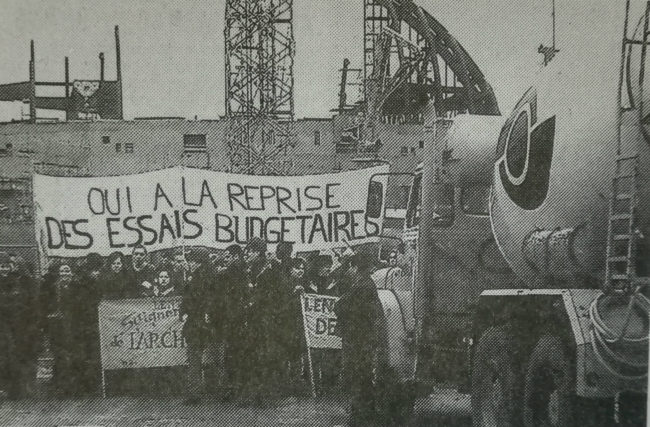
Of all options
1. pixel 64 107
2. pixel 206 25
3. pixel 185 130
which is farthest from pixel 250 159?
pixel 64 107

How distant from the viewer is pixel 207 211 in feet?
22.8

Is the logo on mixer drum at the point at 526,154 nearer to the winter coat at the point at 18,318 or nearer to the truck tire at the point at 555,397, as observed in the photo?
the truck tire at the point at 555,397

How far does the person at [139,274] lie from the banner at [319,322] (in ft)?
4.36

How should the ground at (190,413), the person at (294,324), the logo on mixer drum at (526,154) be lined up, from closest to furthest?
1. the logo on mixer drum at (526,154)
2. the ground at (190,413)
3. the person at (294,324)

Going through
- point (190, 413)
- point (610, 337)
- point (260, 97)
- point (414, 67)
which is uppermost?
point (414, 67)

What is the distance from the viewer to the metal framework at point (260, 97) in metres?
7.00

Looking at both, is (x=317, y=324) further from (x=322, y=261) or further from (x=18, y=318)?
(x=18, y=318)

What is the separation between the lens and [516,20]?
22.3 feet

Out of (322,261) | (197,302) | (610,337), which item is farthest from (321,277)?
(610,337)

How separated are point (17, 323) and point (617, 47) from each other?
513 cm

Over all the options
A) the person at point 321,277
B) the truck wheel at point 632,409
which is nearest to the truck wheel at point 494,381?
the truck wheel at point 632,409

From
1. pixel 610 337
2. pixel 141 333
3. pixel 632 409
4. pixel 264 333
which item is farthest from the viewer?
pixel 141 333

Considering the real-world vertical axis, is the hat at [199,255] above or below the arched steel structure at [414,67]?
below

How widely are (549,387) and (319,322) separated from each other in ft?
6.69
